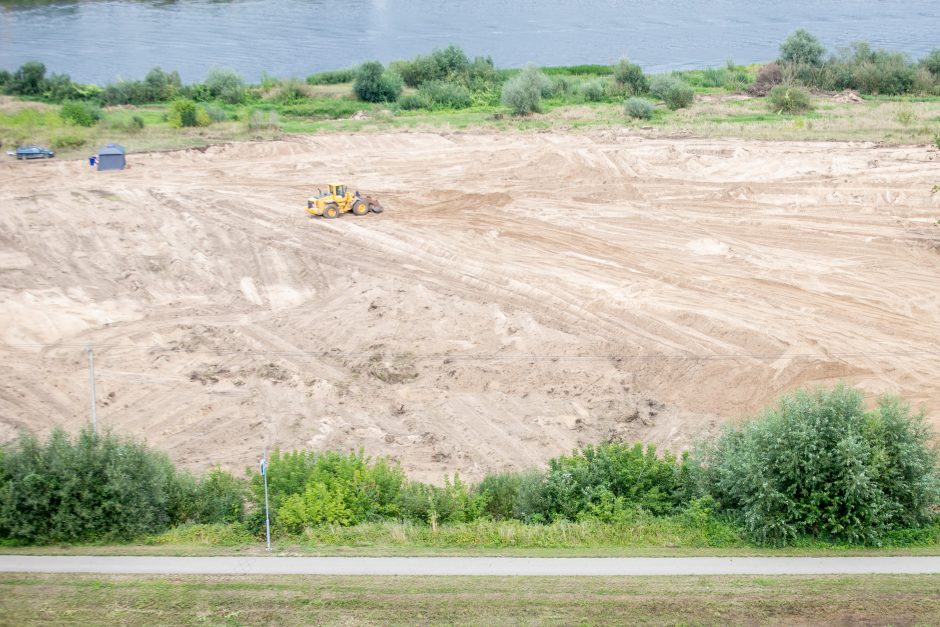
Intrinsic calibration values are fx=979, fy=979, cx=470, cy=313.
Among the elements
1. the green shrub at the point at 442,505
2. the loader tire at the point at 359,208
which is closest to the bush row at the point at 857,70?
the loader tire at the point at 359,208

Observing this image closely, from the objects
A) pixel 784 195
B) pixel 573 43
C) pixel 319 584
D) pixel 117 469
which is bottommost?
pixel 319 584

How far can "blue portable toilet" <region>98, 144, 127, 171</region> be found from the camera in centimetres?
3884

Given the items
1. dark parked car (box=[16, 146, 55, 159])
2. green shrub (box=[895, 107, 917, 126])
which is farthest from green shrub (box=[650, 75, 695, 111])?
dark parked car (box=[16, 146, 55, 159])

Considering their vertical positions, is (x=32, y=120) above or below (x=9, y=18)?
below

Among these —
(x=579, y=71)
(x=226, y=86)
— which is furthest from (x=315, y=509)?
(x=579, y=71)

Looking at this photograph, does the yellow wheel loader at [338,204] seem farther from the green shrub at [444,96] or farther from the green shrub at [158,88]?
the green shrub at [158,88]

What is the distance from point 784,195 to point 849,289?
814 cm

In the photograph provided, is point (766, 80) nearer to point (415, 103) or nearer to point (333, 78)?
point (415, 103)

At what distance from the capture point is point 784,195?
3584 cm

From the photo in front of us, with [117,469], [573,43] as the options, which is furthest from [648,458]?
[573,43]

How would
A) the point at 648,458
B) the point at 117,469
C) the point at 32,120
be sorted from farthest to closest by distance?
the point at 32,120 → the point at 648,458 → the point at 117,469

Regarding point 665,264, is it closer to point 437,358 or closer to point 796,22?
point 437,358

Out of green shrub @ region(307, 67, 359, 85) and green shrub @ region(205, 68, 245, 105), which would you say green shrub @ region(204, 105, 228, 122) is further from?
green shrub @ region(307, 67, 359, 85)

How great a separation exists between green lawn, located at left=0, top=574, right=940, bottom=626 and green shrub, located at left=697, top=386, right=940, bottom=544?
4.26 ft
